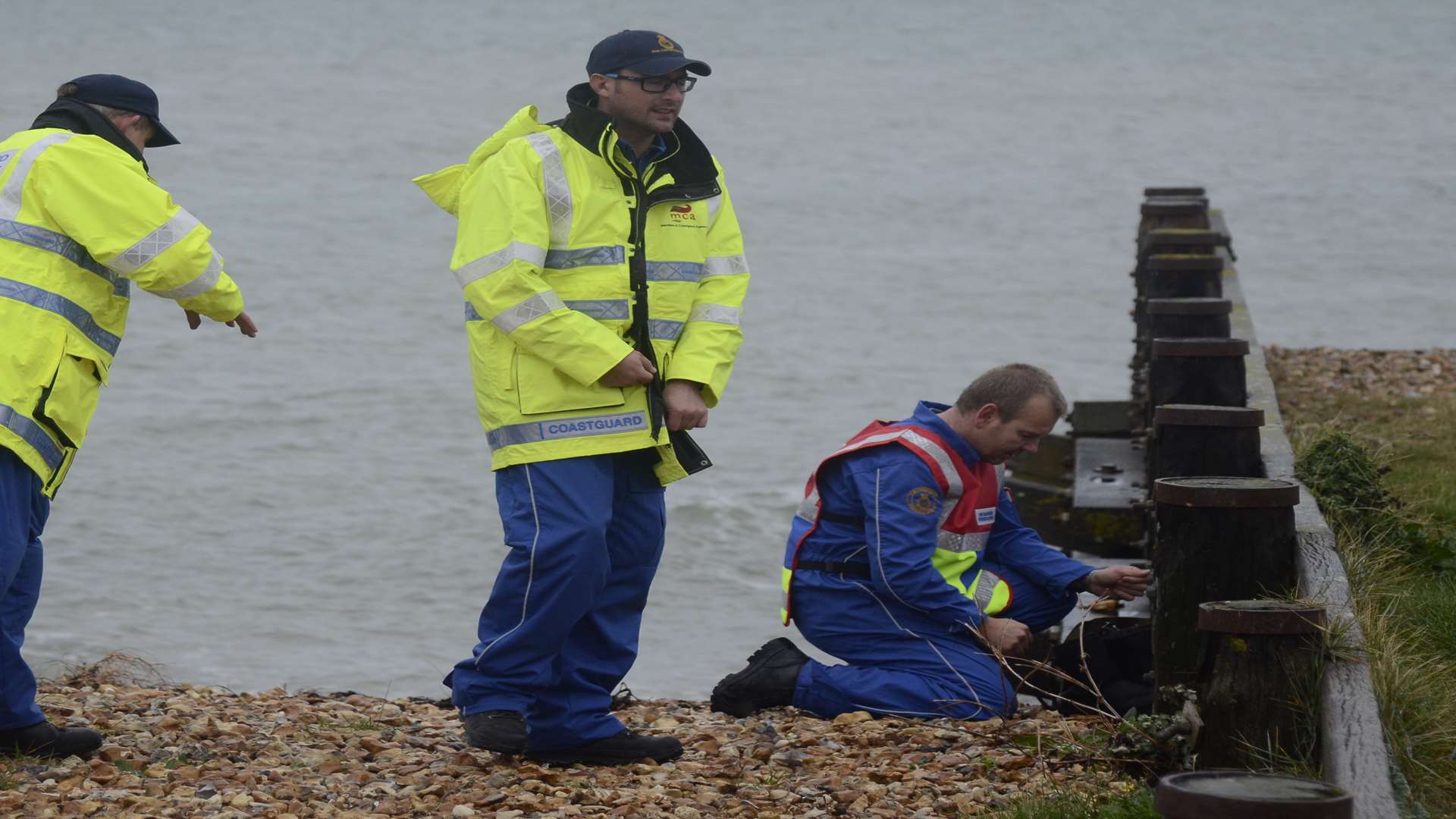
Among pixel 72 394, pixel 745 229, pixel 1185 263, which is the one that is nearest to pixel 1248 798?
pixel 72 394

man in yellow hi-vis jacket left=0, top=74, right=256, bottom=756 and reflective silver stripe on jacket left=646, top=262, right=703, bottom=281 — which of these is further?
reflective silver stripe on jacket left=646, top=262, right=703, bottom=281

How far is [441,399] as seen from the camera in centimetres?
2238

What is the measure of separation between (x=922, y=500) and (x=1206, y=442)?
84cm

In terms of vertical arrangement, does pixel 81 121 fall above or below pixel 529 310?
above

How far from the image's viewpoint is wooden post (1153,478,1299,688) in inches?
160

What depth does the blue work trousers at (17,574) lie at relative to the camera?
14.9 ft

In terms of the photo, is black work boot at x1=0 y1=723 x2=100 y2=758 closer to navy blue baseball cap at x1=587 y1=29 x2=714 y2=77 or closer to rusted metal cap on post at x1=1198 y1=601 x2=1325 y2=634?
navy blue baseball cap at x1=587 y1=29 x2=714 y2=77

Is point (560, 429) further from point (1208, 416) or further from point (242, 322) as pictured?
point (1208, 416)

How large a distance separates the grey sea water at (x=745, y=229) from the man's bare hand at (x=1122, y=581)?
217 inches

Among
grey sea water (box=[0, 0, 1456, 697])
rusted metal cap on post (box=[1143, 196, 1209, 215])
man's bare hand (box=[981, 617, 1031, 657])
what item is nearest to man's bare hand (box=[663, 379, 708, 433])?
man's bare hand (box=[981, 617, 1031, 657])

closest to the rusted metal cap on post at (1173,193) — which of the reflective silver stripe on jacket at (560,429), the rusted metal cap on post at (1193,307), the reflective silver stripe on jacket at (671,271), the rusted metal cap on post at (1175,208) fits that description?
the rusted metal cap on post at (1175,208)

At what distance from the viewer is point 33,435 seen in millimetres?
4566

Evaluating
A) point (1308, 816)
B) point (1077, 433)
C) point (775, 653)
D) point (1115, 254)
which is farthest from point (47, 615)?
point (1115, 254)

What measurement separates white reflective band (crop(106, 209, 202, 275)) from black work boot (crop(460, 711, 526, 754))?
143 cm
